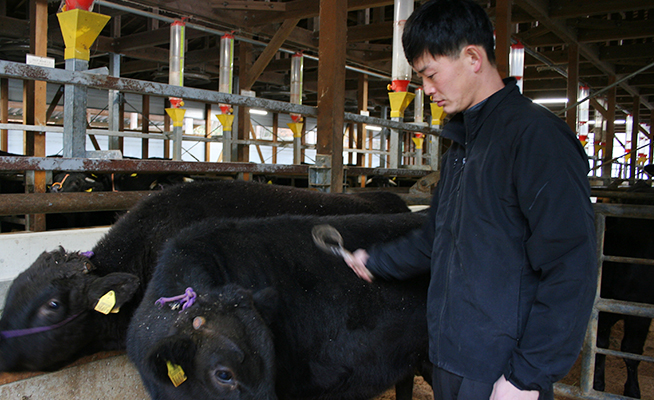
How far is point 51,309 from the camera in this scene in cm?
263

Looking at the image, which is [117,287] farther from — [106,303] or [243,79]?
[243,79]

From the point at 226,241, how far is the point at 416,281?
1.01m

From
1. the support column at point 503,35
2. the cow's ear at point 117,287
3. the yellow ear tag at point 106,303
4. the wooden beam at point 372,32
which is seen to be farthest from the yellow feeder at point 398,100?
the wooden beam at point 372,32

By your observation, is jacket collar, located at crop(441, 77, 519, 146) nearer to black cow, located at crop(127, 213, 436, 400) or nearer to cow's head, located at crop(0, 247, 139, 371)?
black cow, located at crop(127, 213, 436, 400)

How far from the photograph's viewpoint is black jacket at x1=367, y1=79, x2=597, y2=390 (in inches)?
45.9

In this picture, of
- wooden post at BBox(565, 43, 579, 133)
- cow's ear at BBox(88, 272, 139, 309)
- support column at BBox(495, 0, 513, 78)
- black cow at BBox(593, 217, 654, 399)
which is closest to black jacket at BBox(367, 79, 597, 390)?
cow's ear at BBox(88, 272, 139, 309)

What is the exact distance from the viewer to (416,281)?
253 centimetres

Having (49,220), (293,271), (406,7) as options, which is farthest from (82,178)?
(293,271)

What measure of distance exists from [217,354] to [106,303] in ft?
3.79

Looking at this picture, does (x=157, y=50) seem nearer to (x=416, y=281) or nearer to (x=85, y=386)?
(x=85, y=386)

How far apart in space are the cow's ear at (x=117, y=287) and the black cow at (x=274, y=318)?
60 centimetres

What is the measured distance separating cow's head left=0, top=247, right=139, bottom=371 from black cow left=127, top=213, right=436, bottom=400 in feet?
2.37

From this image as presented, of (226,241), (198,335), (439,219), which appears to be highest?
(439,219)

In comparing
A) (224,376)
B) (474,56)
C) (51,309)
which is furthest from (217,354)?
(51,309)
